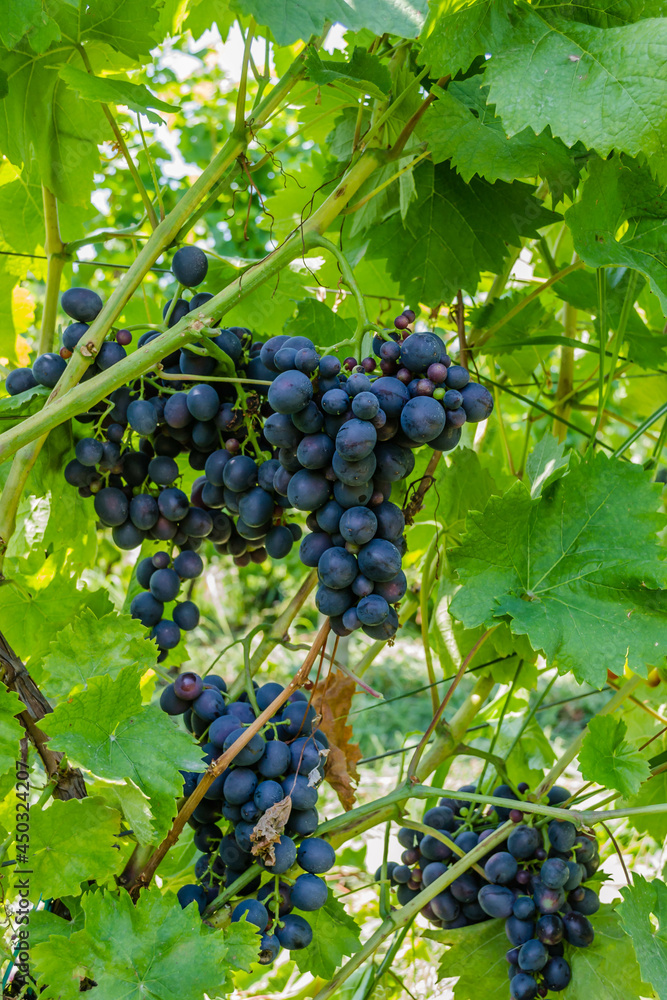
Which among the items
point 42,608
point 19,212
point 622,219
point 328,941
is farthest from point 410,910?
point 19,212

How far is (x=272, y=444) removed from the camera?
78 cm

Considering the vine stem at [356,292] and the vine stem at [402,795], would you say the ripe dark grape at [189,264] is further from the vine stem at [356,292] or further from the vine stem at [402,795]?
the vine stem at [402,795]

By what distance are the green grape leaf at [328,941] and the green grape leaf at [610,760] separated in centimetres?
32

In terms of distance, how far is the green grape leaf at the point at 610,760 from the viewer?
807mm

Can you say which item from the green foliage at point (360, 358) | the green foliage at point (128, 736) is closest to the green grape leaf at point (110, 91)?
the green foliage at point (360, 358)

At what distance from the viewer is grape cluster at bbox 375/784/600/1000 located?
3.05 feet

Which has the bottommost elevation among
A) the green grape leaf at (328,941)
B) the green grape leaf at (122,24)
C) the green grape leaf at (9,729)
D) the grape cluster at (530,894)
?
the grape cluster at (530,894)

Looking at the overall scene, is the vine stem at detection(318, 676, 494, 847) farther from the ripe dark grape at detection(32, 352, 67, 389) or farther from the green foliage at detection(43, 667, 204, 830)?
the ripe dark grape at detection(32, 352, 67, 389)

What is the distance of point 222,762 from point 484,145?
68 cm

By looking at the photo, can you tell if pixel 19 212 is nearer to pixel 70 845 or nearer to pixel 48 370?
pixel 48 370

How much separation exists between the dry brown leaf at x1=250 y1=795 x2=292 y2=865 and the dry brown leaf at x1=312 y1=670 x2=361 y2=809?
0.13 m

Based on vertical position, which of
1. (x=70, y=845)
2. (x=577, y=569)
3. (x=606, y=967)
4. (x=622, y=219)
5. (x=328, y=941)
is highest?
(x=622, y=219)

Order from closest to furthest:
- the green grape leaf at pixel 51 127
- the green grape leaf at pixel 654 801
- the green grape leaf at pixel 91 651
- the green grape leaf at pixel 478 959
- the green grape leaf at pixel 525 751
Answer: the green grape leaf at pixel 91 651
the green grape leaf at pixel 51 127
the green grape leaf at pixel 478 959
the green grape leaf at pixel 654 801
the green grape leaf at pixel 525 751

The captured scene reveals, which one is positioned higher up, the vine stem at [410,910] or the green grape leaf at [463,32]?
the green grape leaf at [463,32]
